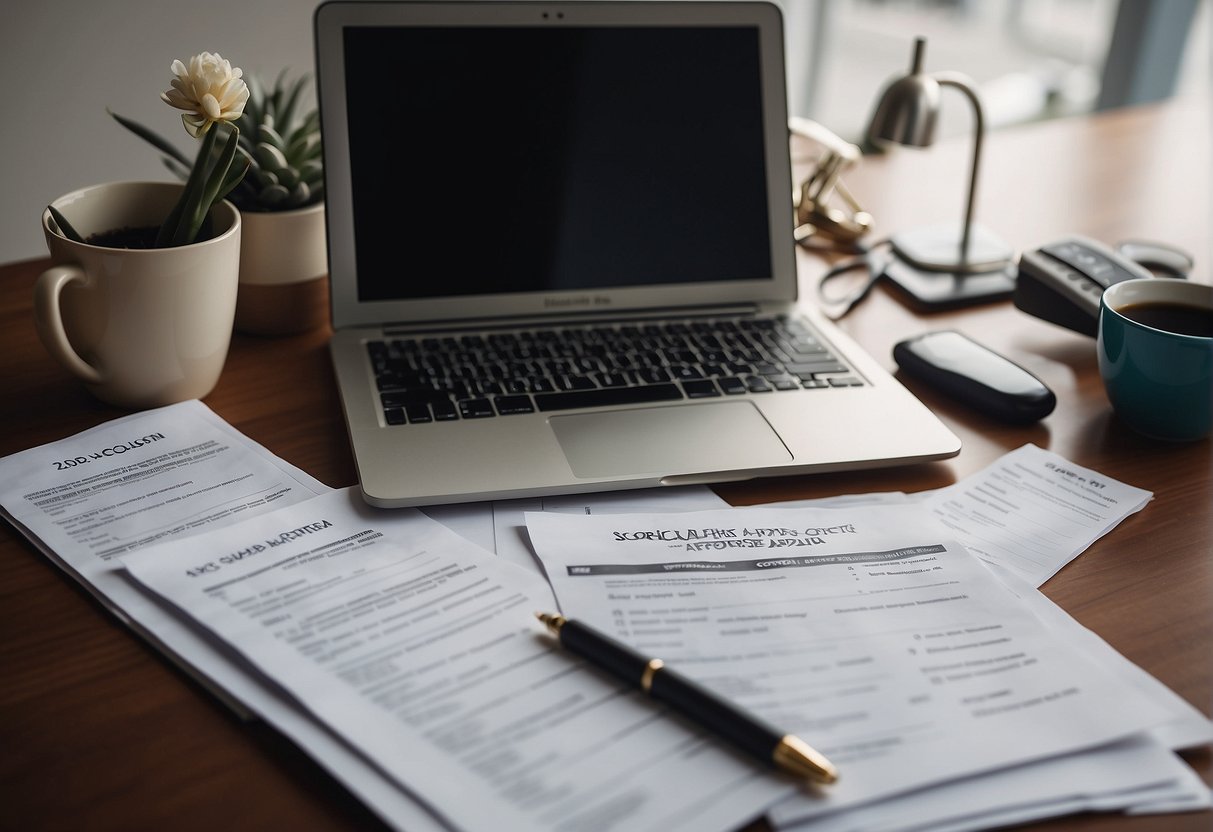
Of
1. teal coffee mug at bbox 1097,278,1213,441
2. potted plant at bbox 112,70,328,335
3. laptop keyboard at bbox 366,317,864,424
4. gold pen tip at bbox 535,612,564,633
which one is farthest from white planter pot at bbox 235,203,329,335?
teal coffee mug at bbox 1097,278,1213,441

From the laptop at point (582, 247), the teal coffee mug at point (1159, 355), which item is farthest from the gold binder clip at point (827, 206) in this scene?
the teal coffee mug at point (1159, 355)

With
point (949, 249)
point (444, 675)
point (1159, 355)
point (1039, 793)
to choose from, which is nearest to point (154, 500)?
point (444, 675)

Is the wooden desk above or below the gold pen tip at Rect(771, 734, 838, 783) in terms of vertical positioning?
below

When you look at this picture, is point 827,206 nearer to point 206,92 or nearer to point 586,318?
point 586,318

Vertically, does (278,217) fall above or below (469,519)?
above

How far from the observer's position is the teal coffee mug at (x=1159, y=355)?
0.79 metres

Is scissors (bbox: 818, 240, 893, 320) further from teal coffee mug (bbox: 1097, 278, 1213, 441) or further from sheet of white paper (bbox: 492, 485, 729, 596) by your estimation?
sheet of white paper (bbox: 492, 485, 729, 596)

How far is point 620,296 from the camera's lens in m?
0.94

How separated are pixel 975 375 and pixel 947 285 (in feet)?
0.81

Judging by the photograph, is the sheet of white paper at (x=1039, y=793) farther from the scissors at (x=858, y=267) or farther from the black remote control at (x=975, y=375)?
the scissors at (x=858, y=267)

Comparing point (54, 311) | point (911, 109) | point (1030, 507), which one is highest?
point (911, 109)

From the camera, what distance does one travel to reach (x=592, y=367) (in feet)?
2.84

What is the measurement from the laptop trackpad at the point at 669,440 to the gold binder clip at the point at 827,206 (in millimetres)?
448

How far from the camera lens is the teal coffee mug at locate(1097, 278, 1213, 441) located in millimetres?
789
